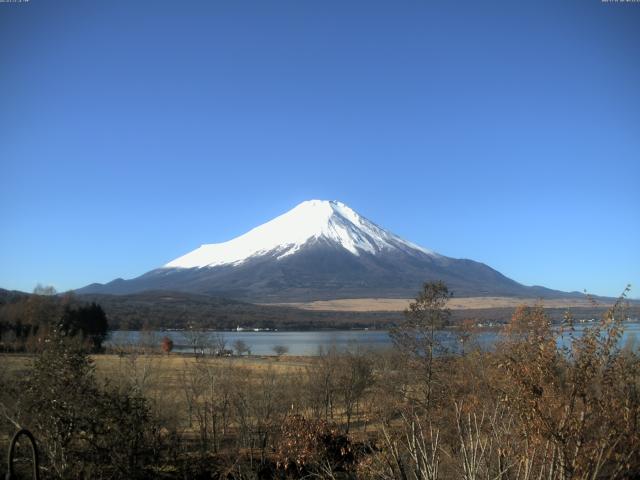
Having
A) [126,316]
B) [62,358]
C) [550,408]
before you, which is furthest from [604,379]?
[126,316]

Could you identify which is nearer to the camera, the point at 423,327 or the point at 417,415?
the point at 417,415

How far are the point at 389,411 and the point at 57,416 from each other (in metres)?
14.8

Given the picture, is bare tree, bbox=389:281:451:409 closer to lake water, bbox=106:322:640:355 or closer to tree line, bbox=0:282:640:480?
tree line, bbox=0:282:640:480

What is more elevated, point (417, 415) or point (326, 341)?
point (417, 415)

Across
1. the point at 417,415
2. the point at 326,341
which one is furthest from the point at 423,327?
the point at 326,341

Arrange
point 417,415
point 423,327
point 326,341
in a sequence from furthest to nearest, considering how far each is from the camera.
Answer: point 326,341 < point 423,327 < point 417,415

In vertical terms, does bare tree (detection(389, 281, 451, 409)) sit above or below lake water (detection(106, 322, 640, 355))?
above

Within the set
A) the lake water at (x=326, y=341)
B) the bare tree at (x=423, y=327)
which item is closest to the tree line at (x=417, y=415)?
the bare tree at (x=423, y=327)

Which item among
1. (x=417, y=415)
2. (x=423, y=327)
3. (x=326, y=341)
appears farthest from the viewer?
(x=326, y=341)

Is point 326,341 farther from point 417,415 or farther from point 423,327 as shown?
point 417,415

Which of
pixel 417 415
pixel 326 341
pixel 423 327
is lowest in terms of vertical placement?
pixel 326 341

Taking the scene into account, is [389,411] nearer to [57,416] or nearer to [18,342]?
[57,416]

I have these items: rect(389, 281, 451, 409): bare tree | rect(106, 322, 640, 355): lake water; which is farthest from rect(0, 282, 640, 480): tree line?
rect(106, 322, 640, 355): lake water

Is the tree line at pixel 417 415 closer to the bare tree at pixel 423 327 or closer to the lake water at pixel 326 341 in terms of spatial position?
the bare tree at pixel 423 327
